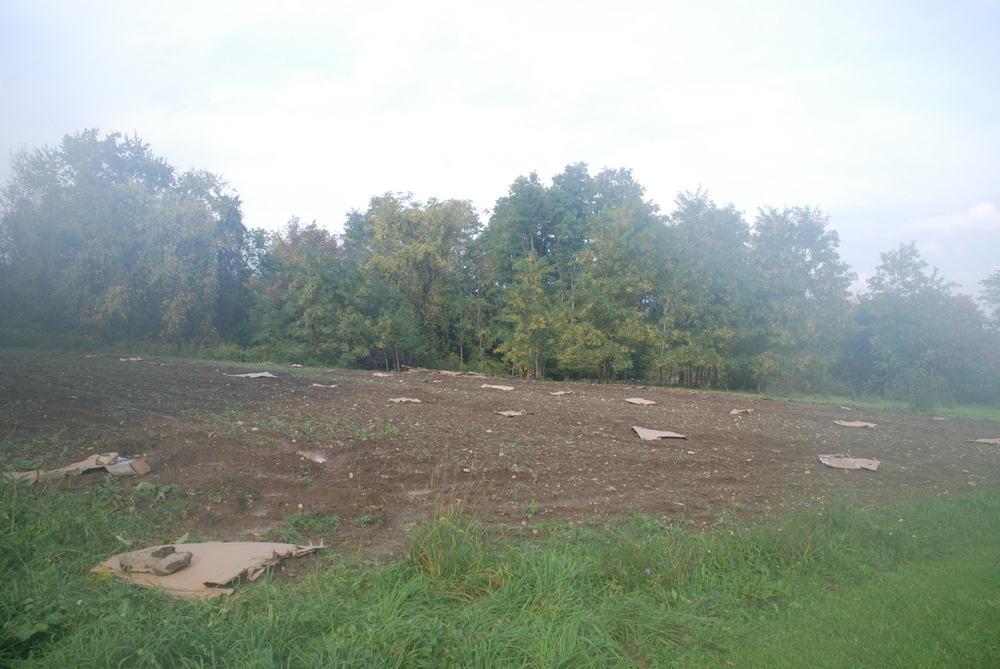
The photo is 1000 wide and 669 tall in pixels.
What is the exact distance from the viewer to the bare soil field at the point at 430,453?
16.8 ft

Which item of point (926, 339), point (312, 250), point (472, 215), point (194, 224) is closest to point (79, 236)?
point (194, 224)

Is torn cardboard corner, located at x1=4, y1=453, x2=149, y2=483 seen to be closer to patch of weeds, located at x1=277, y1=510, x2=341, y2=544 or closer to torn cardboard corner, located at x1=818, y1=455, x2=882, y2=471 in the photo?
patch of weeds, located at x1=277, y1=510, x2=341, y2=544

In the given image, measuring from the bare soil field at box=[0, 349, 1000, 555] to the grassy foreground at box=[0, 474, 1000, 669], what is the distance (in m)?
0.60

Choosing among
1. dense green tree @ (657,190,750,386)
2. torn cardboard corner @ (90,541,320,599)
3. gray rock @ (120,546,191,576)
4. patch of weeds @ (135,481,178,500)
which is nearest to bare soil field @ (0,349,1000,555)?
patch of weeds @ (135,481,178,500)

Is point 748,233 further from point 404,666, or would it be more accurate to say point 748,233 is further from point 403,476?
point 404,666

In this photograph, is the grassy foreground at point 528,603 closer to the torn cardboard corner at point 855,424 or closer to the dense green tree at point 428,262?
the torn cardboard corner at point 855,424

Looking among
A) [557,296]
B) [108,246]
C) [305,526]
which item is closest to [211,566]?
[305,526]

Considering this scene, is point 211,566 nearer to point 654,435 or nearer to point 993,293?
point 654,435

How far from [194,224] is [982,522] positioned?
1001 inches

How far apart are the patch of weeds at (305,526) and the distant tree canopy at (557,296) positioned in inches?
658

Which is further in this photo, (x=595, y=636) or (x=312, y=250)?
(x=312, y=250)

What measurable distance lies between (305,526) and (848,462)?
23.2 ft

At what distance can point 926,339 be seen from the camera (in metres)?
21.9

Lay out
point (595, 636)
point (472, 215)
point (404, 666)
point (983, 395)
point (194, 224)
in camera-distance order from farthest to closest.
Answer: point (472, 215)
point (194, 224)
point (983, 395)
point (595, 636)
point (404, 666)
